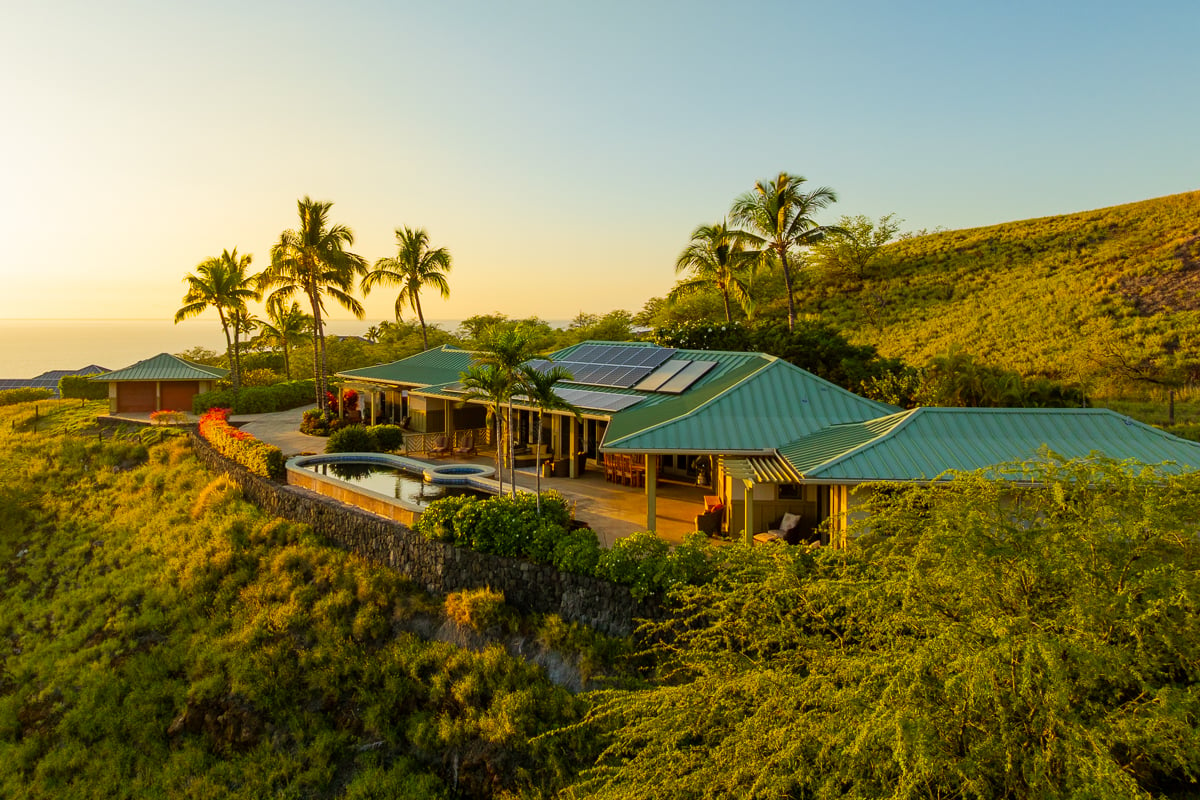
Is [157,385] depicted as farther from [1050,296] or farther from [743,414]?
[1050,296]

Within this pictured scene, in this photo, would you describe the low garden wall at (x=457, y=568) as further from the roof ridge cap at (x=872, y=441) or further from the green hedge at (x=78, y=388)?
the green hedge at (x=78, y=388)

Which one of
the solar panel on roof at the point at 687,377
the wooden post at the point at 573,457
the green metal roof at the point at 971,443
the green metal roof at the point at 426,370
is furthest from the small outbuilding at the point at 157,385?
the green metal roof at the point at 971,443

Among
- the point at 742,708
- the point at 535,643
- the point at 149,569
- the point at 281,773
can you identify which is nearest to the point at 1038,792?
the point at 742,708

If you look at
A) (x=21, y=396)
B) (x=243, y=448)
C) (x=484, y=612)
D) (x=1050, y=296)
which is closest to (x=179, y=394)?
(x=21, y=396)

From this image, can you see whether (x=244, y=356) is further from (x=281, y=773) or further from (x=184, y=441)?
(x=281, y=773)

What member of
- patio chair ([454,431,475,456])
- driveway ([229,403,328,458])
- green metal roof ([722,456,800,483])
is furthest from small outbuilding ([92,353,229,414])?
green metal roof ([722,456,800,483])

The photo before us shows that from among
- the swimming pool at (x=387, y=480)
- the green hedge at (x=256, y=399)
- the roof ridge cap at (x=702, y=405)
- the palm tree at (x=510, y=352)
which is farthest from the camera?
the green hedge at (x=256, y=399)
